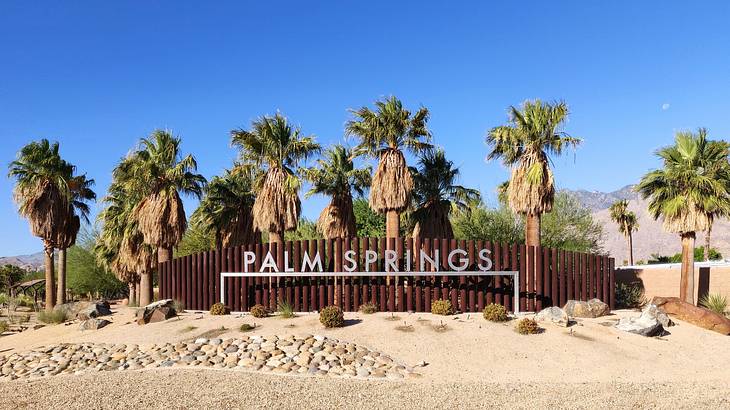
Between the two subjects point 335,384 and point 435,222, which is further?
point 435,222

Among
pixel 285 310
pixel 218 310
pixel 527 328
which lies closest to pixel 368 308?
pixel 285 310

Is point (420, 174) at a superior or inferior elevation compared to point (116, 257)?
superior

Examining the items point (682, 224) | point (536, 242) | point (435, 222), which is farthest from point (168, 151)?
point (682, 224)

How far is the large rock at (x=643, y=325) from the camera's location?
17031mm

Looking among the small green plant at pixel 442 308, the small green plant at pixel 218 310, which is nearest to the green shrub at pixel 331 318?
the small green plant at pixel 442 308

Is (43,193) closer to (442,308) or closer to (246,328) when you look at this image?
(246,328)

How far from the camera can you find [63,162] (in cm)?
3141

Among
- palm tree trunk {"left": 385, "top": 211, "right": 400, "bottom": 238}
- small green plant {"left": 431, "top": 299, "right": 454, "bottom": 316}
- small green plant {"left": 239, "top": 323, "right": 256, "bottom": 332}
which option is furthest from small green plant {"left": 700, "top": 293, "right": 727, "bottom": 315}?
small green plant {"left": 239, "top": 323, "right": 256, "bottom": 332}

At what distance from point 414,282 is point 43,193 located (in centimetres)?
2233

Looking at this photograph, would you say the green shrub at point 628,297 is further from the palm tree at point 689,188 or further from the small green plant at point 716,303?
the small green plant at point 716,303

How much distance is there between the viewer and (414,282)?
19828mm

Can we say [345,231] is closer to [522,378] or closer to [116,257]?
[116,257]

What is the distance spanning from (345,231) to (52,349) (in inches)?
631

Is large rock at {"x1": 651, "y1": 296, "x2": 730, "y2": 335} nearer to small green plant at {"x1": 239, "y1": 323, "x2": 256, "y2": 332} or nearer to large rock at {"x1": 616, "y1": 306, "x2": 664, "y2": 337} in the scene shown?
large rock at {"x1": 616, "y1": 306, "x2": 664, "y2": 337}
